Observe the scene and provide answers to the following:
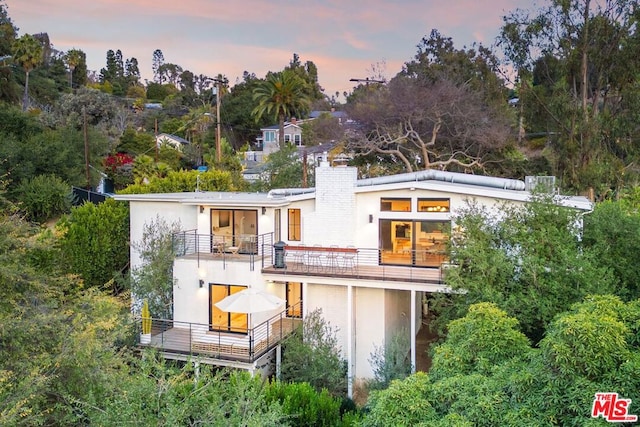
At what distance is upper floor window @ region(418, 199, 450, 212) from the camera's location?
16.3 m

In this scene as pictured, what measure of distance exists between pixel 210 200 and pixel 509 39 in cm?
1935

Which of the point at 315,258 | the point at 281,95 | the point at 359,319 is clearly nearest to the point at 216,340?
the point at 315,258

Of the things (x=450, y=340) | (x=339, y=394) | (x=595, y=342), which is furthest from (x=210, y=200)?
(x=595, y=342)

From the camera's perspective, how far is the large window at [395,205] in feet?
55.2

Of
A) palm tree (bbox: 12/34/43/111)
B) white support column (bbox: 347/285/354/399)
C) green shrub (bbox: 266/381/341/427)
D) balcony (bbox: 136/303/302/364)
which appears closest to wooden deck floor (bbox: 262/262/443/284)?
white support column (bbox: 347/285/354/399)

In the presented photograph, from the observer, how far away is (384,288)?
15555 millimetres

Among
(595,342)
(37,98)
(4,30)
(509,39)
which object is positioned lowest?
(595,342)

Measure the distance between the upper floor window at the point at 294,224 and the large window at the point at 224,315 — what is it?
2950 mm

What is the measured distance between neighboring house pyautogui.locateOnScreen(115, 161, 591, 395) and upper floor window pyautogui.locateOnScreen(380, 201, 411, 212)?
36 millimetres

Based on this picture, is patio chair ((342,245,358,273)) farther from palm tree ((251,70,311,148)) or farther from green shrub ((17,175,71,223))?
palm tree ((251,70,311,148))

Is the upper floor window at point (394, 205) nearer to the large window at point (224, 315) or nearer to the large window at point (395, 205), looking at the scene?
the large window at point (395, 205)

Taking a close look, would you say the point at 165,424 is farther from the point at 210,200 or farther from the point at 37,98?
the point at 37,98

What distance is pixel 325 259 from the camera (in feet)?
55.8

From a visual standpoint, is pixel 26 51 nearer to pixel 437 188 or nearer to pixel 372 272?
pixel 372 272
